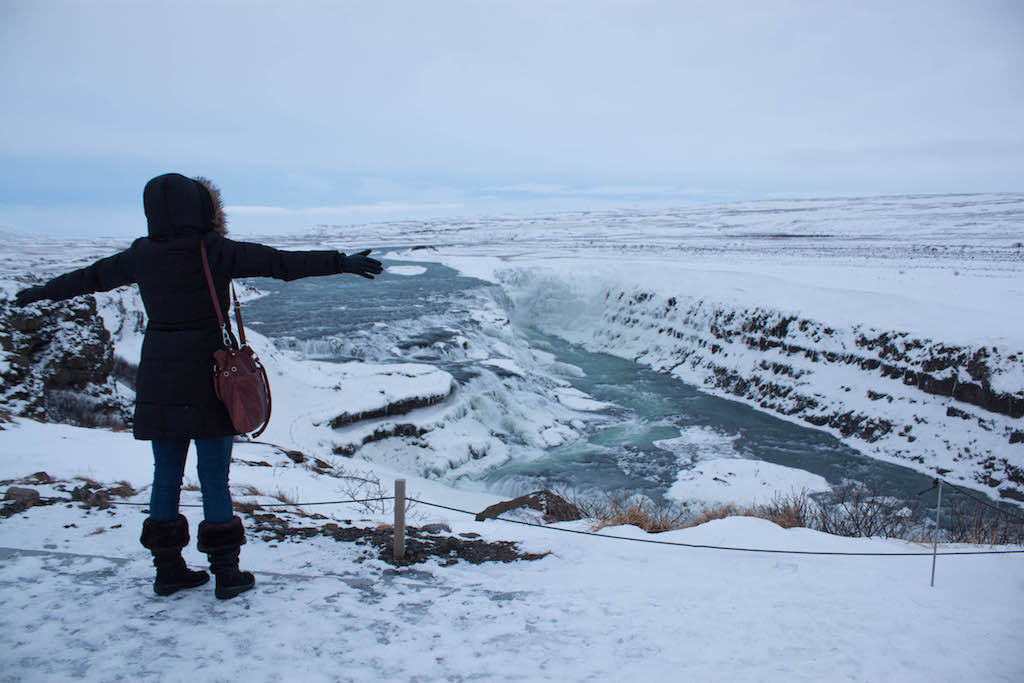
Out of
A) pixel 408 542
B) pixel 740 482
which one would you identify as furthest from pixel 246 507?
pixel 740 482

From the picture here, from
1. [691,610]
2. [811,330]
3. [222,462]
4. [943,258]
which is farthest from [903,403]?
[943,258]

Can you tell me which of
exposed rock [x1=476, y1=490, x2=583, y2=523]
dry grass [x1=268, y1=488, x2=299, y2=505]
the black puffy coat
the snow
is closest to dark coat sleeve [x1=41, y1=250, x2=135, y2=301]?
the black puffy coat

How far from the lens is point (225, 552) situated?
11.6 feet

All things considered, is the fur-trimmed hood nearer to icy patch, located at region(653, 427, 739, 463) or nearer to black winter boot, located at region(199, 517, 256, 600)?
black winter boot, located at region(199, 517, 256, 600)

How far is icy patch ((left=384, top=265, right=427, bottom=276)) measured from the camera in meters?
43.4

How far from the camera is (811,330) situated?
19.3 m

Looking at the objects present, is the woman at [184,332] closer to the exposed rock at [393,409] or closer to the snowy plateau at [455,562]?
the snowy plateau at [455,562]

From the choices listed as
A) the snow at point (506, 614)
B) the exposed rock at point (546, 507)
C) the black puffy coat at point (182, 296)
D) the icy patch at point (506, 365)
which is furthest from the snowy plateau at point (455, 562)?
the icy patch at point (506, 365)

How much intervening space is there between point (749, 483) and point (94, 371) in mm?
11861

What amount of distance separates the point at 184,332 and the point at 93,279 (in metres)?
0.73

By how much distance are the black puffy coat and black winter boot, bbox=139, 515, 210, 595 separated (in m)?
0.52

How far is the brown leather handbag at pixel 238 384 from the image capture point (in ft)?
10.7

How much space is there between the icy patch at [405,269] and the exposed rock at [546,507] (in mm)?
36865

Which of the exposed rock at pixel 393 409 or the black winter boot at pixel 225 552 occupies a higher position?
the black winter boot at pixel 225 552
